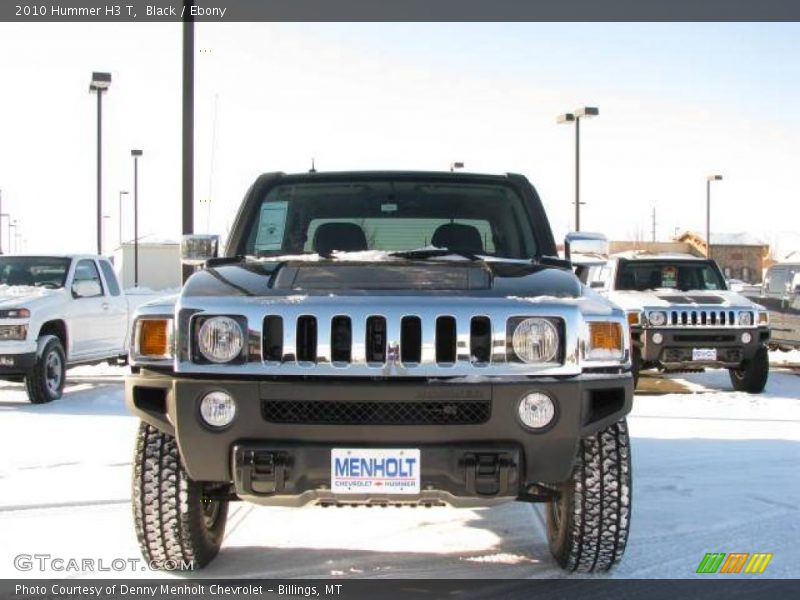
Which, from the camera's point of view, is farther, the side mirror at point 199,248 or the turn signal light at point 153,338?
the side mirror at point 199,248

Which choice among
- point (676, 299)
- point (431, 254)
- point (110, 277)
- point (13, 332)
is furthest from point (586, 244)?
point (110, 277)

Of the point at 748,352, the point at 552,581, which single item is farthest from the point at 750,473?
the point at 748,352

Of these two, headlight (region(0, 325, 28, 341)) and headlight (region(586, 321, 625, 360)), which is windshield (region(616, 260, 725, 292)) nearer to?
headlight (region(0, 325, 28, 341))

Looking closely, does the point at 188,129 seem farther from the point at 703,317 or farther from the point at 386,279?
the point at 386,279

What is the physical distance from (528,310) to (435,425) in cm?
56

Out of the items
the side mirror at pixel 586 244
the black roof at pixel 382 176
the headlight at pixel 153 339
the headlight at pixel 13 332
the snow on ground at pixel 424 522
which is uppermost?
the black roof at pixel 382 176

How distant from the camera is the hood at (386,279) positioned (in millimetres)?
3734

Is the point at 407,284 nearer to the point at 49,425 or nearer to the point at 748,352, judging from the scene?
the point at 49,425

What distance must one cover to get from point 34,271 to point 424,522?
745 cm

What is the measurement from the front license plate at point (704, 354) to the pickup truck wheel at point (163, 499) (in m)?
7.66

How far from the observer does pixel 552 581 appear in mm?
4055

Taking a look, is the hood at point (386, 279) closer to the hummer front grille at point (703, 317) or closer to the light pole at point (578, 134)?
the hummer front grille at point (703, 317)

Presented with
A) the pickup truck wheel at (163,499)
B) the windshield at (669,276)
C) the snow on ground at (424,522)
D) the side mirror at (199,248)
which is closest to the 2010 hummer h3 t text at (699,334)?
the windshield at (669,276)

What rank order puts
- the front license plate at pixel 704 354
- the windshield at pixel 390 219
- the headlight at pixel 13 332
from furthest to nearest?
the front license plate at pixel 704 354, the headlight at pixel 13 332, the windshield at pixel 390 219
